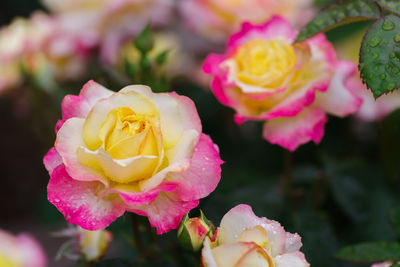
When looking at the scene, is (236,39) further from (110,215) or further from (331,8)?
(110,215)

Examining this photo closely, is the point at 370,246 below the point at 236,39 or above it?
below

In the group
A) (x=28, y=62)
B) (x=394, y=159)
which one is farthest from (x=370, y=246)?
(x=28, y=62)

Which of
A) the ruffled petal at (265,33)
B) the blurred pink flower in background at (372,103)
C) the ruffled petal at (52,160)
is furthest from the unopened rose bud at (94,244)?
the blurred pink flower in background at (372,103)

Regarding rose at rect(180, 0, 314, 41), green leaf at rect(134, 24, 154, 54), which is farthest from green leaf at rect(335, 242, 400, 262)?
rose at rect(180, 0, 314, 41)

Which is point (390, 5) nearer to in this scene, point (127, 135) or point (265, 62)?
point (265, 62)

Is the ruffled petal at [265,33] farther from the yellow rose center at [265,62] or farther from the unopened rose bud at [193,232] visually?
the unopened rose bud at [193,232]

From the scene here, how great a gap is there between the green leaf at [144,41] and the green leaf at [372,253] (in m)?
0.29

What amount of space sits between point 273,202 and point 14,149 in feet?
2.87

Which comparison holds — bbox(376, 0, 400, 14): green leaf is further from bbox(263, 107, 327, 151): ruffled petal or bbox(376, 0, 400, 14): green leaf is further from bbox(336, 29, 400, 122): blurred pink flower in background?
bbox(336, 29, 400, 122): blurred pink flower in background

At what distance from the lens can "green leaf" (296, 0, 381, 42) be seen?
388 mm

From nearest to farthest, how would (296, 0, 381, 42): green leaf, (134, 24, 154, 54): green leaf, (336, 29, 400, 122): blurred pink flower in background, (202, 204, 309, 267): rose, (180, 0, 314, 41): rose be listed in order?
(202, 204, 309, 267): rose, (296, 0, 381, 42): green leaf, (134, 24, 154, 54): green leaf, (336, 29, 400, 122): blurred pink flower in background, (180, 0, 314, 41): rose

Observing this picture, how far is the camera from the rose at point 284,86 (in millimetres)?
415

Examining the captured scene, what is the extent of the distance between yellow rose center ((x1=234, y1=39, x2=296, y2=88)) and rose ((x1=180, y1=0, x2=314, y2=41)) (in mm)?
302

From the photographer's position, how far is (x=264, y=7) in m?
0.76
